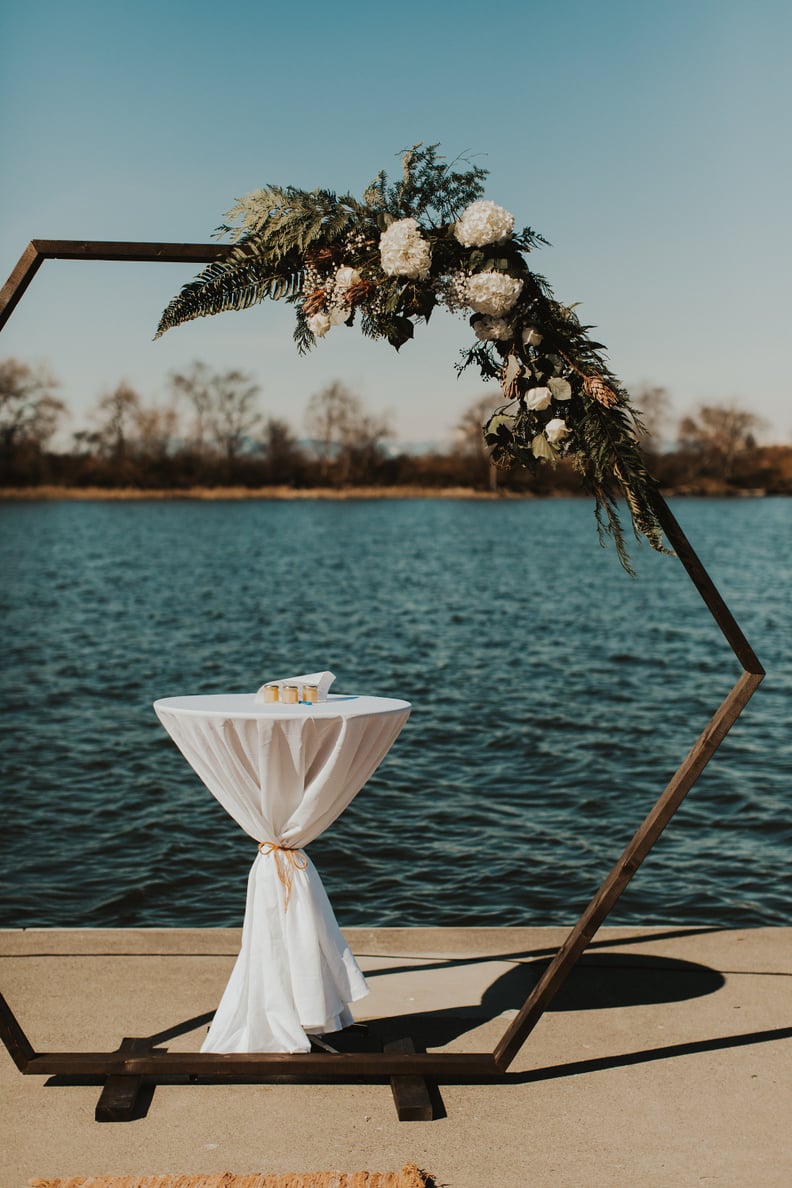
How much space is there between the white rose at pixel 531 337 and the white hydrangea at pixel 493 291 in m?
0.11

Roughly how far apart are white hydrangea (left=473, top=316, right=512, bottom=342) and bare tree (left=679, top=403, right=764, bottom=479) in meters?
77.0

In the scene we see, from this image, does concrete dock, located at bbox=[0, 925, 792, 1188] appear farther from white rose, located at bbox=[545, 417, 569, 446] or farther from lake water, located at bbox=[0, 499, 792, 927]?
lake water, located at bbox=[0, 499, 792, 927]

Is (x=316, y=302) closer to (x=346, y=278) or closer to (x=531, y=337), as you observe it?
(x=346, y=278)

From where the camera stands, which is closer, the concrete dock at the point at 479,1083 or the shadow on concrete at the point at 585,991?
the concrete dock at the point at 479,1083

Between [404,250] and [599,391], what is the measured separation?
0.71 metres

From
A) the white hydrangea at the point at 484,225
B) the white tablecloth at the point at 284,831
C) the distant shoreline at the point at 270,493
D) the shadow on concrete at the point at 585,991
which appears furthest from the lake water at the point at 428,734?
the distant shoreline at the point at 270,493

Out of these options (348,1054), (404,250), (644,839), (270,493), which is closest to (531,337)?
(404,250)

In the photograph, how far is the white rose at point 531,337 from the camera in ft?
12.3

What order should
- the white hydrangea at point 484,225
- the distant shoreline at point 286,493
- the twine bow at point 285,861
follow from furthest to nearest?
the distant shoreline at point 286,493
the twine bow at point 285,861
the white hydrangea at point 484,225

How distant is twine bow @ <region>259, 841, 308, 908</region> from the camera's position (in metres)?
4.05

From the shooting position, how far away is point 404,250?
3629mm

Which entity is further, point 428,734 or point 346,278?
point 428,734

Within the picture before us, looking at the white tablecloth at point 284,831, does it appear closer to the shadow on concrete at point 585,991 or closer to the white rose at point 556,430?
the shadow on concrete at point 585,991

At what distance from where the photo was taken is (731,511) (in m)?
69.2
